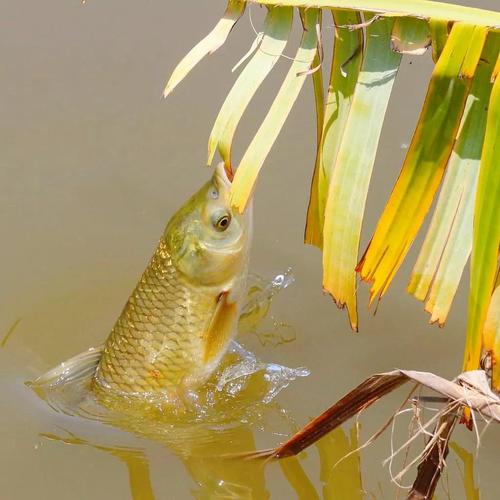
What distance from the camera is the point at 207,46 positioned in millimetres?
1955

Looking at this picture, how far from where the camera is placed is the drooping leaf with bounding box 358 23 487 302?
67.1 inches

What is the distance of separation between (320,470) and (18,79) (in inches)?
84.1

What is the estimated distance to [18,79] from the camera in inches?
147

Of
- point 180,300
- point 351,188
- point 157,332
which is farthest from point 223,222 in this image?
point 351,188

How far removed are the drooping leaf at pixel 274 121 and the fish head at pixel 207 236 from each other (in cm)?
77

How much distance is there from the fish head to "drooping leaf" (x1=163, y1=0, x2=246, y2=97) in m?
0.65

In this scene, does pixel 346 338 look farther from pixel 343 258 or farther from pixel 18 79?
pixel 18 79

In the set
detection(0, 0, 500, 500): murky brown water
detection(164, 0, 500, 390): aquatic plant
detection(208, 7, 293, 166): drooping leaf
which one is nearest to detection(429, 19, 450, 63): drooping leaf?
detection(164, 0, 500, 390): aquatic plant

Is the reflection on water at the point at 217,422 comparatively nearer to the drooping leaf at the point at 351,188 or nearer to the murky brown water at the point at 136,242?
the murky brown water at the point at 136,242

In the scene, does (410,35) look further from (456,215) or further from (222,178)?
(222,178)

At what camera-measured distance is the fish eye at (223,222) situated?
2.65 metres

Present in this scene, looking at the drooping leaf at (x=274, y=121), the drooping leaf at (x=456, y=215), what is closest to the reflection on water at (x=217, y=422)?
the drooping leaf at (x=456, y=215)

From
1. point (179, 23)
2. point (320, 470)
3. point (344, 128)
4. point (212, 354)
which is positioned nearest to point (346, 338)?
point (212, 354)

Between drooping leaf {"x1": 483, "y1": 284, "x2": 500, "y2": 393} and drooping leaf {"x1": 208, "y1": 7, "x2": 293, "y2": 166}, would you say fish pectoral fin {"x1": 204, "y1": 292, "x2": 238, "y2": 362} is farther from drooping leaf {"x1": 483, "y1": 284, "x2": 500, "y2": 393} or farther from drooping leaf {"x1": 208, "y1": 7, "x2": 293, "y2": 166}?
drooping leaf {"x1": 483, "y1": 284, "x2": 500, "y2": 393}
